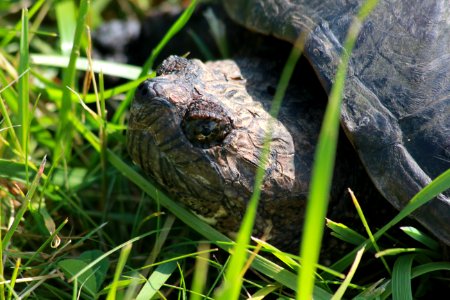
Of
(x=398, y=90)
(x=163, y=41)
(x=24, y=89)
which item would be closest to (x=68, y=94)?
(x=24, y=89)

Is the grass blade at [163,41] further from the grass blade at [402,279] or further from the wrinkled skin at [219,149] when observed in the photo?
the grass blade at [402,279]

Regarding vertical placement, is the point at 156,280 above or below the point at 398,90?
below

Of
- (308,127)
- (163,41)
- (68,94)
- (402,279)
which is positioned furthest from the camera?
(163,41)

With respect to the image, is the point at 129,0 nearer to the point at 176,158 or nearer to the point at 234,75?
the point at 234,75

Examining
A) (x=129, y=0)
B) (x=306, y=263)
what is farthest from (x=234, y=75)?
(x=129, y=0)

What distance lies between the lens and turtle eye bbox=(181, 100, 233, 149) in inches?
73.1

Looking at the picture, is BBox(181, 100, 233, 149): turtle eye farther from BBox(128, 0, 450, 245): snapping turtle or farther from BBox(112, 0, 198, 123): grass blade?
BBox(112, 0, 198, 123): grass blade

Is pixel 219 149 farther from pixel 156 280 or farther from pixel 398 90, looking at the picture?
pixel 398 90

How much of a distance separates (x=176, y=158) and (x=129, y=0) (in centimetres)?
180

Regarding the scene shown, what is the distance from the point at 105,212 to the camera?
2260 mm

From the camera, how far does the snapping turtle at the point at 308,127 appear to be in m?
1.82

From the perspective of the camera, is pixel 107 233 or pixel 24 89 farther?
pixel 107 233

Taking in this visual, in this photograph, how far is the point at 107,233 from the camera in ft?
7.37

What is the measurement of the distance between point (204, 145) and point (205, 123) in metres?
0.07
